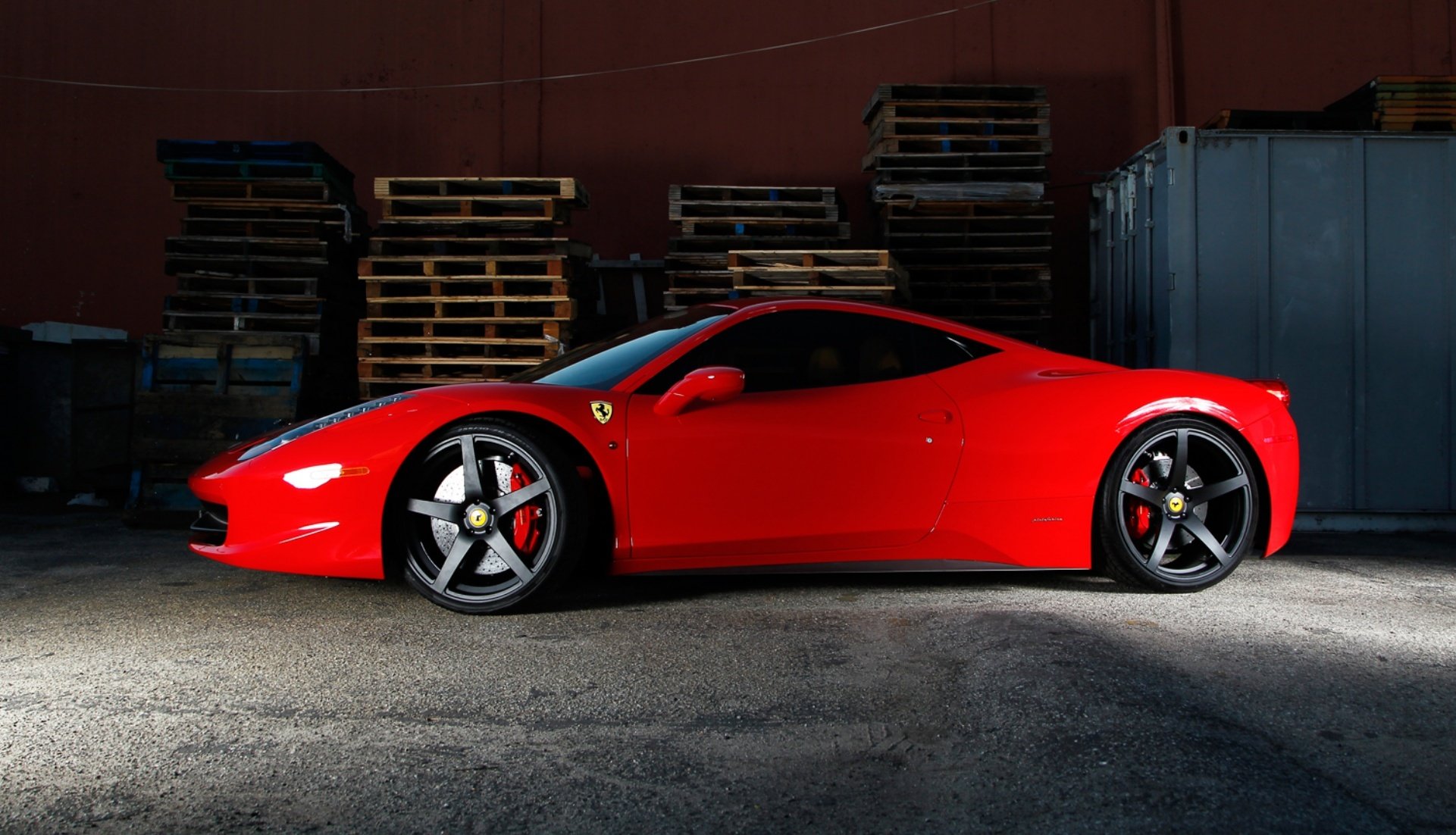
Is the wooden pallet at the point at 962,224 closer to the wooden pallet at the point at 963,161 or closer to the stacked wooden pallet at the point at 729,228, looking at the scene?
the wooden pallet at the point at 963,161

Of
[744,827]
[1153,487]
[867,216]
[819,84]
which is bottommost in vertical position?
[744,827]

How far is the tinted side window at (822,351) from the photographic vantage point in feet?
13.4

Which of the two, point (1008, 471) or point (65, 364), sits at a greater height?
point (65, 364)

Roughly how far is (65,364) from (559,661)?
7.36m

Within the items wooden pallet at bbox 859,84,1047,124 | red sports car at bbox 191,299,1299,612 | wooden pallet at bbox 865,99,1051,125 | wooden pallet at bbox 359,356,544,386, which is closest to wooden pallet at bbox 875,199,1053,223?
wooden pallet at bbox 865,99,1051,125

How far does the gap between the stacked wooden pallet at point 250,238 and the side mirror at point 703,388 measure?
15.5 ft

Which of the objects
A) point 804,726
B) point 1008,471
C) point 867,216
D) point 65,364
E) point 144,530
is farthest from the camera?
point 867,216

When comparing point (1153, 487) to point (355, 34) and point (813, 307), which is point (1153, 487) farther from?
point (355, 34)

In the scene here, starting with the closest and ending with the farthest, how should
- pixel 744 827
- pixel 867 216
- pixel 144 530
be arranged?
pixel 744 827 < pixel 144 530 < pixel 867 216

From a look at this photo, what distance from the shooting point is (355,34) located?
1056 centimetres

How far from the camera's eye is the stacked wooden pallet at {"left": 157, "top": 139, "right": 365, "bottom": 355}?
7.79 m

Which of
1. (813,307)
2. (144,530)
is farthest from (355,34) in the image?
(813,307)

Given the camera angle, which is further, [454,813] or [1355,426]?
[1355,426]

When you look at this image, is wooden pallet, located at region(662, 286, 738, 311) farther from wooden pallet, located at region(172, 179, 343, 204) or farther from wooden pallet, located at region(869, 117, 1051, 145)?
wooden pallet, located at region(172, 179, 343, 204)
